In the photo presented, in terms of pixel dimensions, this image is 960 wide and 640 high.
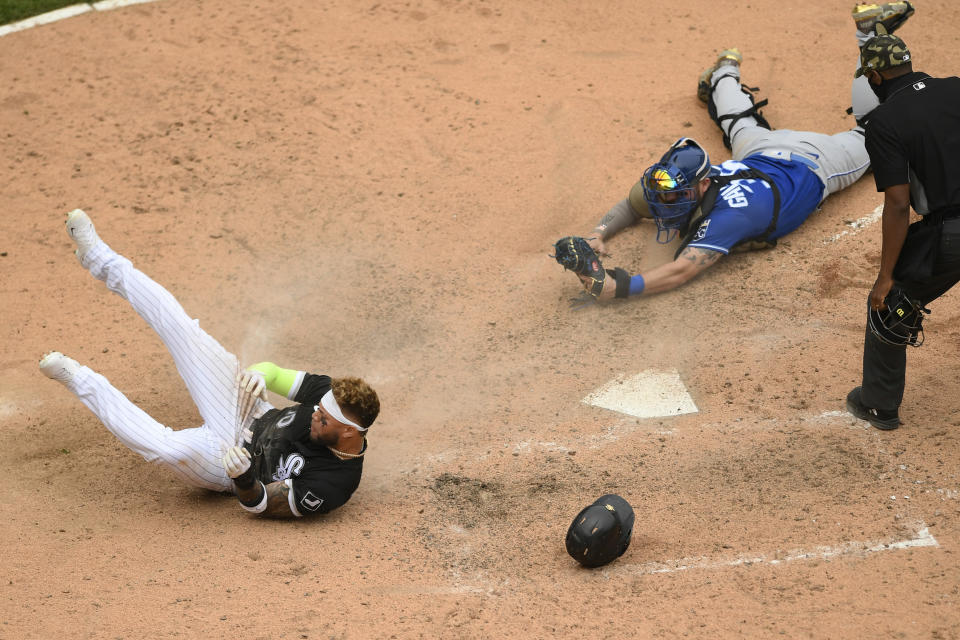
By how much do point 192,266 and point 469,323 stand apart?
2.41 meters

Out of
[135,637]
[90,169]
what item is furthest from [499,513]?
[90,169]

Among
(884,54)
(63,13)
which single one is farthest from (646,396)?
(63,13)

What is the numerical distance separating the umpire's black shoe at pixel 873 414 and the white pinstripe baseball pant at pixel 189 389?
3.63 metres

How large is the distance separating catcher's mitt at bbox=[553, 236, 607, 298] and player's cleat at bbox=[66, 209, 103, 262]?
10.2 feet

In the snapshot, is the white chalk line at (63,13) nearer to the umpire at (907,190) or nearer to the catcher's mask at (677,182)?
the catcher's mask at (677,182)

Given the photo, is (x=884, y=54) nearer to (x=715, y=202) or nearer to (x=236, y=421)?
(x=715, y=202)

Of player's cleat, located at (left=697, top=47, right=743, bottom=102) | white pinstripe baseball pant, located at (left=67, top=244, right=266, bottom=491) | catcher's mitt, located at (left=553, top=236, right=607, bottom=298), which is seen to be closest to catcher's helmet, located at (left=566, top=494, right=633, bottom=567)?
white pinstripe baseball pant, located at (left=67, top=244, right=266, bottom=491)

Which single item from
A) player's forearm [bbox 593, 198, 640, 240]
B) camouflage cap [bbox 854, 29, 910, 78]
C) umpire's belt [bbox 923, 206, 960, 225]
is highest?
camouflage cap [bbox 854, 29, 910, 78]

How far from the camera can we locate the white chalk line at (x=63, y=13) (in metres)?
10.6

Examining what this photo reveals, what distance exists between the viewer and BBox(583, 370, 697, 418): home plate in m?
5.87

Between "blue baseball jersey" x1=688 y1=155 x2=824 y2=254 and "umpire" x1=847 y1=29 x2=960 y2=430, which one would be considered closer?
"umpire" x1=847 y1=29 x2=960 y2=430

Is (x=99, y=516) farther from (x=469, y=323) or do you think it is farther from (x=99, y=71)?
(x=99, y=71)

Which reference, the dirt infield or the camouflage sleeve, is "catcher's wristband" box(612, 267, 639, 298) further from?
the camouflage sleeve

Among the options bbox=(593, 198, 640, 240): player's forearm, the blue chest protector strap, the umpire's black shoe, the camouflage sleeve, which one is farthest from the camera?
bbox=(593, 198, 640, 240): player's forearm
